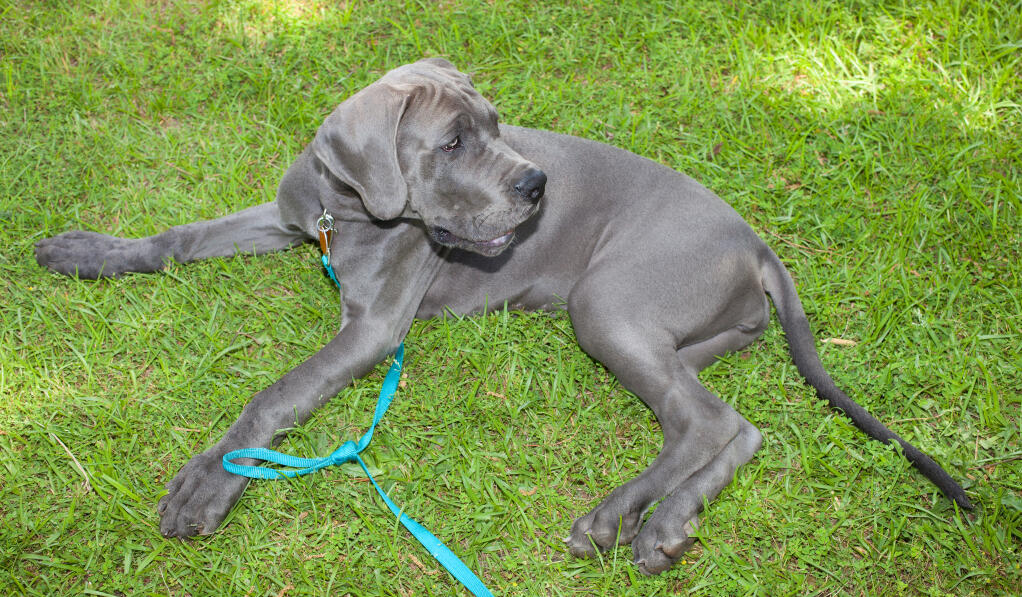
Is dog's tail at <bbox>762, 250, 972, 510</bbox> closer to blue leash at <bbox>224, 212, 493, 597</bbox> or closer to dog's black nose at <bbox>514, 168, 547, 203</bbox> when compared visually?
dog's black nose at <bbox>514, 168, 547, 203</bbox>

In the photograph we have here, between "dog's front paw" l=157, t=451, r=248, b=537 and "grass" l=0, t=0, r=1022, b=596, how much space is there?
0.07 m

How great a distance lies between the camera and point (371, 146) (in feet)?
9.90

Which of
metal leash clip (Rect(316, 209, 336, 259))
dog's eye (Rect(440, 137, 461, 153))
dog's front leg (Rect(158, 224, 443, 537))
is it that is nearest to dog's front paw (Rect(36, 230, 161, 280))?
metal leash clip (Rect(316, 209, 336, 259))

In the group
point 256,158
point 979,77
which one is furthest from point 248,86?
point 979,77

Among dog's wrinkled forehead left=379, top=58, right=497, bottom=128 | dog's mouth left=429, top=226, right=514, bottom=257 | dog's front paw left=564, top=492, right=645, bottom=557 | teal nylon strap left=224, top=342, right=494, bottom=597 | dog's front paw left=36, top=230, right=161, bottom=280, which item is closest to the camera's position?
teal nylon strap left=224, top=342, right=494, bottom=597

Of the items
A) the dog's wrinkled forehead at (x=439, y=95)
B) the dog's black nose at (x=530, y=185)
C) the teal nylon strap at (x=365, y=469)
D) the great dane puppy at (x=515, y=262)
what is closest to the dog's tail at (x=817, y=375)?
the great dane puppy at (x=515, y=262)

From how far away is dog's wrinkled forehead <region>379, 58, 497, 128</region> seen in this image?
3100mm

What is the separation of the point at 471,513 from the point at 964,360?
2391 millimetres

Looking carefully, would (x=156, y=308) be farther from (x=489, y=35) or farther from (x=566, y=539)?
(x=489, y=35)

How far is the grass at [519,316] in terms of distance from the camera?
2.98 metres

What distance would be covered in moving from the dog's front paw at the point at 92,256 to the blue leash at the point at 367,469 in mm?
1298

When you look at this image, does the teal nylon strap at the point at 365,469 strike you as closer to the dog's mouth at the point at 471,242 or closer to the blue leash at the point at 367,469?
the blue leash at the point at 367,469

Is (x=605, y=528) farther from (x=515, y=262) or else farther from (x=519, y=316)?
(x=515, y=262)

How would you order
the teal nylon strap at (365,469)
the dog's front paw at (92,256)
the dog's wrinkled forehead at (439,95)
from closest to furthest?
the teal nylon strap at (365,469)
the dog's wrinkled forehead at (439,95)
the dog's front paw at (92,256)
